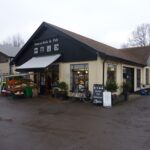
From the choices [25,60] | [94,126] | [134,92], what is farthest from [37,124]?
[134,92]

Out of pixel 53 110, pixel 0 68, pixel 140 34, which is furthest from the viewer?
pixel 140 34

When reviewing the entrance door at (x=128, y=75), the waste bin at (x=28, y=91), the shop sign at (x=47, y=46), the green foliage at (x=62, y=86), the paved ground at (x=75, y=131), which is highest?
the shop sign at (x=47, y=46)

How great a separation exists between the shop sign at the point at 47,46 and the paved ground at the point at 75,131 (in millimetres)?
7961

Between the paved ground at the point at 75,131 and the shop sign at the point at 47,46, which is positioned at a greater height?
the shop sign at the point at 47,46

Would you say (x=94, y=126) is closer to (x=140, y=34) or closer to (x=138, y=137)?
(x=138, y=137)

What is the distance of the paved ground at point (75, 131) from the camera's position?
6.58 m

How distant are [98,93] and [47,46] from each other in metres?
A: 6.97

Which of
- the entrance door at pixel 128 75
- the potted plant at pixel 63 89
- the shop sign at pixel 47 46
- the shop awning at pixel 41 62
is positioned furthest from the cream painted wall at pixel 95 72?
the shop sign at pixel 47 46

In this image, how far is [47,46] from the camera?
781 inches

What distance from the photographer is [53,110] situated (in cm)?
1285

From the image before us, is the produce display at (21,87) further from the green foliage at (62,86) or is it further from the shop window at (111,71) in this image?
the shop window at (111,71)

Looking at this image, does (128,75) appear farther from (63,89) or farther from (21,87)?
(21,87)

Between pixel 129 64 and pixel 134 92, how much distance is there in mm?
2837

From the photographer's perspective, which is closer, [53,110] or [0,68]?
[53,110]
